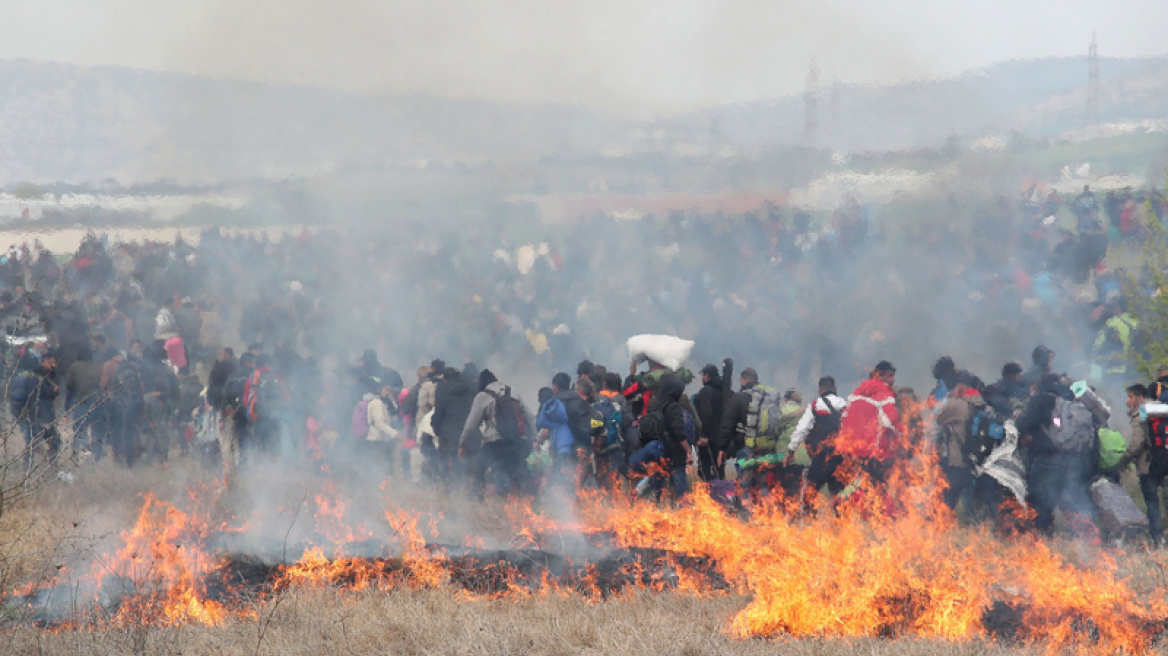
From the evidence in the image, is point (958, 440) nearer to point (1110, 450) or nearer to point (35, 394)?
point (1110, 450)

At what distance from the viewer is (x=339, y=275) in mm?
17188

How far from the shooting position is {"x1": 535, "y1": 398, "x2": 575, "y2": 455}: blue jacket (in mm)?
10484

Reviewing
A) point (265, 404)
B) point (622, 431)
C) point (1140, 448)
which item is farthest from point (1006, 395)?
point (265, 404)

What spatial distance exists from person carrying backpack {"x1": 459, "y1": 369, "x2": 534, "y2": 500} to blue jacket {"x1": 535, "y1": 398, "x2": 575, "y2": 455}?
304 millimetres

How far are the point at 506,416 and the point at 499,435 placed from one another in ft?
0.68

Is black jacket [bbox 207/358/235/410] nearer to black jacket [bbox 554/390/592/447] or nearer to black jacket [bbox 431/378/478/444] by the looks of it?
black jacket [bbox 431/378/478/444]

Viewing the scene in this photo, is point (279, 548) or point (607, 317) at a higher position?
point (607, 317)

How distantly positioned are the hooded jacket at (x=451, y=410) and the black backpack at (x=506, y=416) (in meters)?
0.63

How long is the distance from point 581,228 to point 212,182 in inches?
255

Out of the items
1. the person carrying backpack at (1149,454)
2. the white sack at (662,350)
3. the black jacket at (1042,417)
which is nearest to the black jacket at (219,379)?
the white sack at (662,350)

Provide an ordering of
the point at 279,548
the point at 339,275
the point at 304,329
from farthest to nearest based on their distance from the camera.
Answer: the point at 339,275 < the point at 304,329 < the point at 279,548

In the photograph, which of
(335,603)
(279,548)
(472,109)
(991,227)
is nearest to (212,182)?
(472,109)

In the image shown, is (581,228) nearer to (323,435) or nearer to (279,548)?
(323,435)

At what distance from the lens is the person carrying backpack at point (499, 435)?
10586mm
